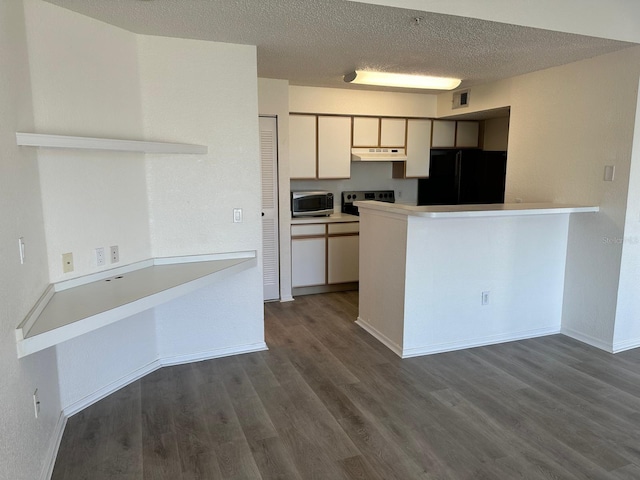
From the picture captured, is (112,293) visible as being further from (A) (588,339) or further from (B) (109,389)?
(A) (588,339)

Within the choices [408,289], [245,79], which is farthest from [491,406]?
[245,79]

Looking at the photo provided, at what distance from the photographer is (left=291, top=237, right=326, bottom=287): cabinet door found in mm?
4895

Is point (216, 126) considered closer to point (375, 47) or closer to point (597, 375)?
point (375, 47)

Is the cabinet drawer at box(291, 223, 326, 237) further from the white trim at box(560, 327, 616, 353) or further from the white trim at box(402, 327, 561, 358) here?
the white trim at box(560, 327, 616, 353)

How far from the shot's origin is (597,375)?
10.2ft

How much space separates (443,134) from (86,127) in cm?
431

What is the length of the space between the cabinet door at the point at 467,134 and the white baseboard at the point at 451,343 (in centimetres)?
275

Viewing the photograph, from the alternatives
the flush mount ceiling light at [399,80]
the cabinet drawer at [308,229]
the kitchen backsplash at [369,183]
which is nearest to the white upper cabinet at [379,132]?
the kitchen backsplash at [369,183]

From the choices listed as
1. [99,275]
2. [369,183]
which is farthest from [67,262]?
[369,183]

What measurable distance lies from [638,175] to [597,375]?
1535mm

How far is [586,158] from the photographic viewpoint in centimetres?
355

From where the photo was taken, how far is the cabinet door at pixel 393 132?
208 inches

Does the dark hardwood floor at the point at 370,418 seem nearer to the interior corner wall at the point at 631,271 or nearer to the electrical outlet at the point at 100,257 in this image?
the interior corner wall at the point at 631,271

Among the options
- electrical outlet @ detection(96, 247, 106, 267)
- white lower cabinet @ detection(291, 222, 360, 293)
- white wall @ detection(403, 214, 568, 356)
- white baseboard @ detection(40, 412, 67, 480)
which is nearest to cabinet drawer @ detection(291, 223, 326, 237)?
white lower cabinet @ detection(291, 222, 360, 293)
